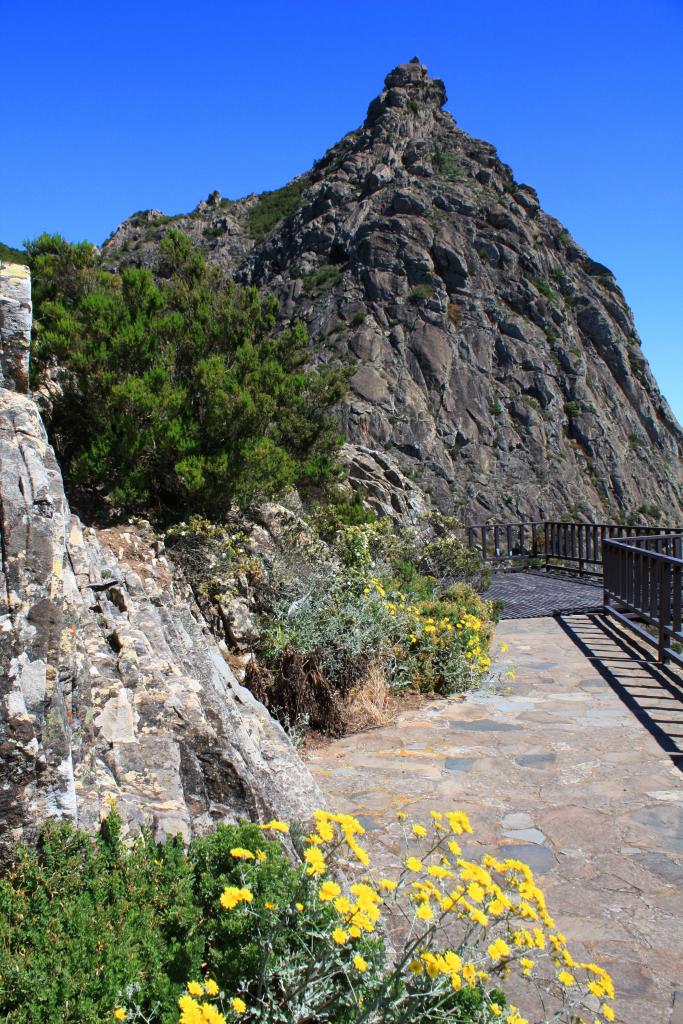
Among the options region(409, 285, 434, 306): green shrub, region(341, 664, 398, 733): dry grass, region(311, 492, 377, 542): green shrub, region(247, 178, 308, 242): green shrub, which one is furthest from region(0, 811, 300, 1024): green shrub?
region(247, 178, 308, 242): green shrub

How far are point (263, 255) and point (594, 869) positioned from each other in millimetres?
47735

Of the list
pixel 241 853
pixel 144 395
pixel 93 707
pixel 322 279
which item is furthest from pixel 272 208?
pixel 241 853

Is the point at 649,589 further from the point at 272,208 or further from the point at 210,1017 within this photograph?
the point at 272,208

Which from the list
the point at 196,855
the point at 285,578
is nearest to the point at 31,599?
the point at 196,855

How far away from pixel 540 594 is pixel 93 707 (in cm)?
1022

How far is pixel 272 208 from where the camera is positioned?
56.8m

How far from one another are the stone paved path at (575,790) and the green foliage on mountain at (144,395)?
3.24 metres

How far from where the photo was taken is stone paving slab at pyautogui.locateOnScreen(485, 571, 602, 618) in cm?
1060

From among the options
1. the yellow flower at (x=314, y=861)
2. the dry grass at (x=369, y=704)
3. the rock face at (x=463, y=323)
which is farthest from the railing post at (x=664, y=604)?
the rock face at (x=463, y=323)

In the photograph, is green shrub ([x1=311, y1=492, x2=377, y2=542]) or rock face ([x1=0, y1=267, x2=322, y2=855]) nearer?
rock face ([x1=0, y1=267, x2=322, y2=855])

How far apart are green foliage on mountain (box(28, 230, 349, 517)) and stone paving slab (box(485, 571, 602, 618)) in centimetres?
460

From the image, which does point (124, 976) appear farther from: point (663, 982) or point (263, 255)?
point (263, 255)

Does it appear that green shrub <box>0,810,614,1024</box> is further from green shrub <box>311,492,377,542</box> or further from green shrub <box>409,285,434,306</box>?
green shrub <box>409,285,434,306</box>

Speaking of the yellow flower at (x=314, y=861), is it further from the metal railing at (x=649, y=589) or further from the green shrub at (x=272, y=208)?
the green shrub at (x=272, y=208)
